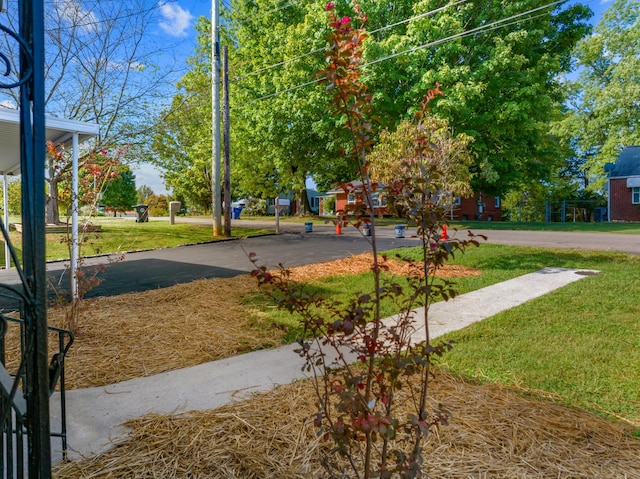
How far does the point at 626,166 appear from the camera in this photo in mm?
28031

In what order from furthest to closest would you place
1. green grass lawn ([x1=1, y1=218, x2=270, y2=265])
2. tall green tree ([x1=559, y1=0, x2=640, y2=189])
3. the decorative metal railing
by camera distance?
tall green tree ([x1=559, y1=0, x2=640, y2=189]) < green grass lawn ([x1=1, y1=218, x2=270, y2=265]) < the decorative metal railing

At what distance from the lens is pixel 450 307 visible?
5.54 m

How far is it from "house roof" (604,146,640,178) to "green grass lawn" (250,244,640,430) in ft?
84.0

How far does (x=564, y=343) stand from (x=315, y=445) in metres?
2.98

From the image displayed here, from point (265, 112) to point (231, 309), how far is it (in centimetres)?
1704

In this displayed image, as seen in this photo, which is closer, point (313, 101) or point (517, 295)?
point (517, 295)

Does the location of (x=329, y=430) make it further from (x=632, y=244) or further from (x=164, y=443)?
(x=632, y=244)

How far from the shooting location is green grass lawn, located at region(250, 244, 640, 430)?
3071 mm

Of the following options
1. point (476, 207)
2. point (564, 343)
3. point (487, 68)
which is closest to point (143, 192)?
point (476, 207)

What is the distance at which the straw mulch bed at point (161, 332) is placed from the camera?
11.9 ft

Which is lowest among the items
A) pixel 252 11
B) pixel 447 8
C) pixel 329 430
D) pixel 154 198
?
pixel 329 430

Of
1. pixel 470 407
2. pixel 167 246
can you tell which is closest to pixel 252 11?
pixel 167 246

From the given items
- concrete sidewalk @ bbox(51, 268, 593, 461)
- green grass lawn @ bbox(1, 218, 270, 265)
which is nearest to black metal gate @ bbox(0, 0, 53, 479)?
concrete sidewalk @ bbox(51, 268, 593, 461)

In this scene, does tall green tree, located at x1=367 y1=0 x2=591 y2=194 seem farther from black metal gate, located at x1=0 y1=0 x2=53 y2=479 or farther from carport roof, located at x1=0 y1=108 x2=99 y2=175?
black metal gate, located at x1=0 y1=0 x2=53 y2=479
